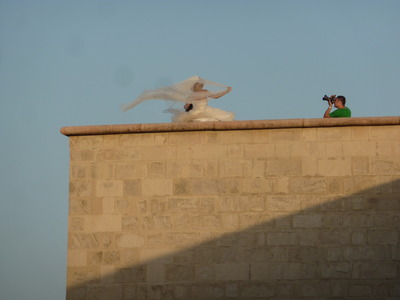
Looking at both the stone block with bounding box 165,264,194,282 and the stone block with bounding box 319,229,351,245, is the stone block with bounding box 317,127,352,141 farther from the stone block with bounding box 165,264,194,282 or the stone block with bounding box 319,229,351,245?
the stone block with bounding box 165,264,194,282

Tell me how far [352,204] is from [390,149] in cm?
91

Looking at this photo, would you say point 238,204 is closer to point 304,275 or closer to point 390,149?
point 304,275

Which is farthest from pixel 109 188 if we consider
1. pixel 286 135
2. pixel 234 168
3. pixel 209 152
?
pixel 286 135

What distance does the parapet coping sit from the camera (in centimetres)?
1246

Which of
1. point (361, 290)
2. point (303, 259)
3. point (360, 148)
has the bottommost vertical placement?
point (361, 290)

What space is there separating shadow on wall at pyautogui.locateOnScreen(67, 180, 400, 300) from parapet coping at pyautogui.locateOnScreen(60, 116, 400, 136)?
91 cm

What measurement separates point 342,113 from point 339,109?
4.1 inches

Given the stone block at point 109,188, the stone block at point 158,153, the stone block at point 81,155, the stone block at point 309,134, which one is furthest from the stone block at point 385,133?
the stone block at point 81,155

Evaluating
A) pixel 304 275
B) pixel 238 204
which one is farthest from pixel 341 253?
pixel 238 204

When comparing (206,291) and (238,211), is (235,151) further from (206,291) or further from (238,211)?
(206,291)

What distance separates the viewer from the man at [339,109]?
1335cm

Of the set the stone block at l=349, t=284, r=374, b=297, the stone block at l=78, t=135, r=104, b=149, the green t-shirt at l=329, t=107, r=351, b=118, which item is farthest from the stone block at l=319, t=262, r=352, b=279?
the stone block at l=78, t=135, r=104, b=149

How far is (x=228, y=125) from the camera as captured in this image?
41.7ft

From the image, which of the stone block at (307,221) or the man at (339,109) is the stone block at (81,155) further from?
the man at (339,109)
